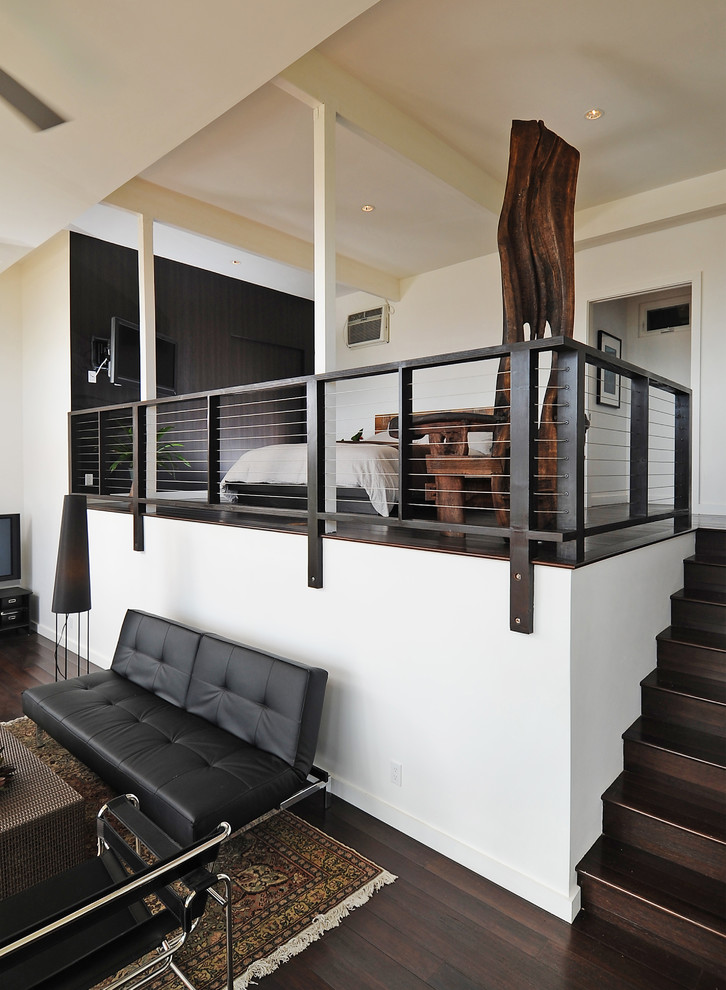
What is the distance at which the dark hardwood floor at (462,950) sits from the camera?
5.67 ft

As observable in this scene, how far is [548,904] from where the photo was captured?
1998mm

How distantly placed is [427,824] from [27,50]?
11.0ft

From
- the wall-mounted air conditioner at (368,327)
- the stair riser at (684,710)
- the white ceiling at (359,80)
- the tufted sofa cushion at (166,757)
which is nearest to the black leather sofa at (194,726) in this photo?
the tufted sofa cushion at (166,757)

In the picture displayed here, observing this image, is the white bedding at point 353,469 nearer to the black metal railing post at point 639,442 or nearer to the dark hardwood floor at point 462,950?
the black metal railing post at point 639,442

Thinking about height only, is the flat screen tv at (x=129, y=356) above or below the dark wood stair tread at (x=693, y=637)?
above

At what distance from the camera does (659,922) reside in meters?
1.86

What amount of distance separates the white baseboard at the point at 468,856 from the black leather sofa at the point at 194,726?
0.21 meters

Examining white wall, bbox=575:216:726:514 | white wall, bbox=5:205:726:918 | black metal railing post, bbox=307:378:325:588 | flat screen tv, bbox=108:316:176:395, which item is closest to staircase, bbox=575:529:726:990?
white wall, bbox=5:205:726:918

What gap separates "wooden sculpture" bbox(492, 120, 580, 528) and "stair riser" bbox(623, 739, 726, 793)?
1.15m

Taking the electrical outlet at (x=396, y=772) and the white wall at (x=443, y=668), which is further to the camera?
the electrical outlet at (x=396, y=772)

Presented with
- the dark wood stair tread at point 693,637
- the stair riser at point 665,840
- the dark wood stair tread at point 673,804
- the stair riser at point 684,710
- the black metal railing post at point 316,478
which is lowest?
the stair riser at point 665,840

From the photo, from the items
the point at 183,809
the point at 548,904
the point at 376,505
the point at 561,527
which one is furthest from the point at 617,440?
the point at 183,809

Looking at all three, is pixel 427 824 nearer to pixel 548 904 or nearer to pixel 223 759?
pixel 548 904

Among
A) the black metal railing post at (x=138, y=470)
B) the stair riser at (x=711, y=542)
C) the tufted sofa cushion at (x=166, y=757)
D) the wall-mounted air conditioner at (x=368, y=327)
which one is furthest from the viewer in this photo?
the wall-mounted air conditioner at (x=368, y=327)
